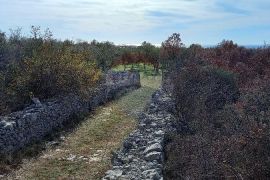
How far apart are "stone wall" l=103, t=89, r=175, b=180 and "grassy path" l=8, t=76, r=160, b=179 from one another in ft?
2.55

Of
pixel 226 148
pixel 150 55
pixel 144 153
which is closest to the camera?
pixel 226 148

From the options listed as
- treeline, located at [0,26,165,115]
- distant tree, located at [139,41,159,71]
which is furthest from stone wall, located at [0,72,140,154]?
distant tree, located at [139,41,159,71]

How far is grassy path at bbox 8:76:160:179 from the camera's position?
13.8 metres

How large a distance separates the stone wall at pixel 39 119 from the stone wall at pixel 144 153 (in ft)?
13.1

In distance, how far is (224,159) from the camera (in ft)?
39.5

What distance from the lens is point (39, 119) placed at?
59.7 ft

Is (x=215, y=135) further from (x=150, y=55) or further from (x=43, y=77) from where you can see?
(x=150, y=55)

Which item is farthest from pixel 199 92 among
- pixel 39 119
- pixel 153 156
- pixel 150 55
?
pixel 150 55

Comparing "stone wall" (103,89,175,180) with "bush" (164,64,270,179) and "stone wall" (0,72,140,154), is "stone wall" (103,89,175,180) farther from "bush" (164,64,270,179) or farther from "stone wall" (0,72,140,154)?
"stone wall" (0,72,140,154)

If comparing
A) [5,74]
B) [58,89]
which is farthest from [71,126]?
[5,74]

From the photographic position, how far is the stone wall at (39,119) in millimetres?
15578

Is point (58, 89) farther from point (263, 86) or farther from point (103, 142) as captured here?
point (263, 86)

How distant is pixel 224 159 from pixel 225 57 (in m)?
33.5

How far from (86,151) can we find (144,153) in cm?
374
